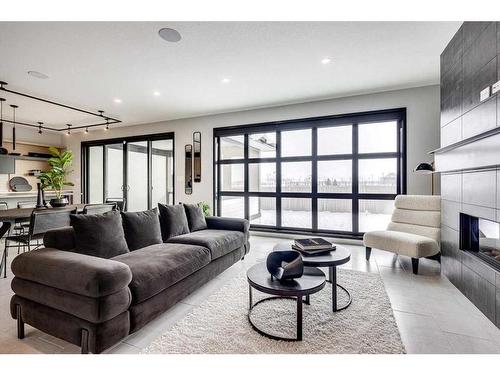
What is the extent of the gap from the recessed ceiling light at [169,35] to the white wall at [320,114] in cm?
271

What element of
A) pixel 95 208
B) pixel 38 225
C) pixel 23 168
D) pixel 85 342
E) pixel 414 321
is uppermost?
pixel 23 168

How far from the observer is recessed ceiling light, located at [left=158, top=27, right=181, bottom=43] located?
2496mm

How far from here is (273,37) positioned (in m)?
2.64

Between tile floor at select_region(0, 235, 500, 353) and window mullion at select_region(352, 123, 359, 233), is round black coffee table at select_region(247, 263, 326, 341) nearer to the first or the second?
tile floor at select_region(0, 235, 500, 353)

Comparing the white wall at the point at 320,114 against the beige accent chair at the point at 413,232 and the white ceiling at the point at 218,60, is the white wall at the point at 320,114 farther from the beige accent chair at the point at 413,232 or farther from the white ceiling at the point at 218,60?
the beige accent chair at the point at 413,232

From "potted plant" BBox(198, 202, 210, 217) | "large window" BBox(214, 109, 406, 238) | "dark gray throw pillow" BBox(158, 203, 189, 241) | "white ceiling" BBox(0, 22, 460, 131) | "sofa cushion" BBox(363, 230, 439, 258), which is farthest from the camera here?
"potted plant" BBox(198, 202, 210, 217)

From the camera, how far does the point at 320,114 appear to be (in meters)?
4.67

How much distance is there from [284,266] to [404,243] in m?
2.03

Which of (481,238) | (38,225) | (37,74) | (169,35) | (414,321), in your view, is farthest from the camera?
(37,74)

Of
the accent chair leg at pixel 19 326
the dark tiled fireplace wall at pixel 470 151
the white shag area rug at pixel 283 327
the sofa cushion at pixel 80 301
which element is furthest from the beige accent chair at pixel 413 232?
the accent chair leg at pixel 19 326

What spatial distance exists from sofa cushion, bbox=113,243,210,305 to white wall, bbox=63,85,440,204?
319cm

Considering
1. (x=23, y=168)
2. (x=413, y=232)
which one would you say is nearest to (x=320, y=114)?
(x=413, y=232)

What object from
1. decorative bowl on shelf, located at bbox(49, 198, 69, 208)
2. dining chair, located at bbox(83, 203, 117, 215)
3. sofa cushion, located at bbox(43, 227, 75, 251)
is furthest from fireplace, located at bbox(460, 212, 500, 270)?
decorative bowl on shelf, located at bbox(49, 198, 69, 208)

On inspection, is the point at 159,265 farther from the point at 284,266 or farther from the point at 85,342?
the point at 284,266
